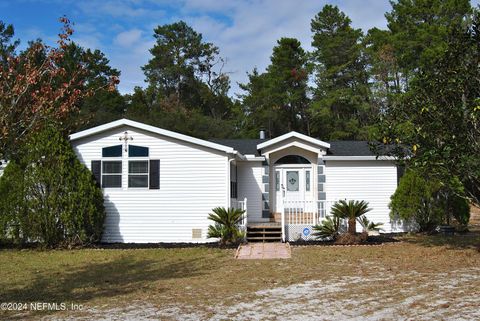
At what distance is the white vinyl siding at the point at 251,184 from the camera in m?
17.6

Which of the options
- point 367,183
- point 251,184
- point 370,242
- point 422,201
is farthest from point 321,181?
point 370,242

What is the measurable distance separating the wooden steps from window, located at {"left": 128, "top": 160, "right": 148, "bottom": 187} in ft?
11.4

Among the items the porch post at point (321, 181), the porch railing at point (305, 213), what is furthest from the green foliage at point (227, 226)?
the porch post at point (321, 181)

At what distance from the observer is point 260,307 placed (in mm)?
7062

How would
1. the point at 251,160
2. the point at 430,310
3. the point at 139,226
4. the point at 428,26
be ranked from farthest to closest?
the point at 428,26 < the point at 251,160 < the point at 139,226 < the point at 430,310

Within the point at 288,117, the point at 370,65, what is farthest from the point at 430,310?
the point at 288,117

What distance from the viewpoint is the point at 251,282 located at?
29.5ft

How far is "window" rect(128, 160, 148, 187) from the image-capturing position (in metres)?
15.5

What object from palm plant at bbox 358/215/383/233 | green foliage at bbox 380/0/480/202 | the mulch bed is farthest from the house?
green foliage at bbox 380/0/480/202

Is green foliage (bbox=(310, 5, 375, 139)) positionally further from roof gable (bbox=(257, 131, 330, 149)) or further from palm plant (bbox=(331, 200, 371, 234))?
palm plant (bbox=(331, 200, 371, 234))

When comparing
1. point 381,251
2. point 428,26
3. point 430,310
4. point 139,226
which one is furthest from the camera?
point 428,26

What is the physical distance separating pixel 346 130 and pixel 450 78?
26.8m

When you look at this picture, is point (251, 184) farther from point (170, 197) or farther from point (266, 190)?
point (170, 197)

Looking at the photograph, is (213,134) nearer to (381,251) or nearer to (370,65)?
(370,65)
